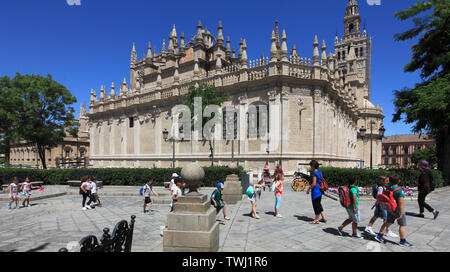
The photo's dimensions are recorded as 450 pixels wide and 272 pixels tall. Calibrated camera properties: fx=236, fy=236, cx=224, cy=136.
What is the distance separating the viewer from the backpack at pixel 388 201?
547 cm

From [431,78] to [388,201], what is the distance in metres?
19.7

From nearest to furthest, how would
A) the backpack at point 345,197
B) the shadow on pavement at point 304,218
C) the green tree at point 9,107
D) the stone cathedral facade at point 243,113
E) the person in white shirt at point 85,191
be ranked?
the backpack at point 345,197, the shadow on pavement at point 304,218, the person in white shirt at point 85,191, the stone cathedral facade at point 243,113, the green tree at point 9,107

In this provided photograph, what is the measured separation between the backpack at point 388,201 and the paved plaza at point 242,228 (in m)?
0.88

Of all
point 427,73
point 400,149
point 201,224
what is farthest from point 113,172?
point 400,149

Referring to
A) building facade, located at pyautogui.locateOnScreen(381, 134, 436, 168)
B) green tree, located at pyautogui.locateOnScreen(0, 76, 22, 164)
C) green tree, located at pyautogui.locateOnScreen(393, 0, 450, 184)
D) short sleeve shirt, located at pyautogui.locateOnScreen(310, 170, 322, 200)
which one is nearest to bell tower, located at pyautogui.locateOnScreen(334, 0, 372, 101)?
building facade, located at pyautogui.locateOnScreen(381, 134, 436, 168)

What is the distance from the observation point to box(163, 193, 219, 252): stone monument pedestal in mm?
4395

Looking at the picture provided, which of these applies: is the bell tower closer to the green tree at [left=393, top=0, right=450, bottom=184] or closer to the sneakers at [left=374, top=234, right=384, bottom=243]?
the green tree at [left=393, top=0, right=450, bottom=184]

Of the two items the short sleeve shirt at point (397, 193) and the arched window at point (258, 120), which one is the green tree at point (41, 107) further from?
the short sleeve shirt at point (397, 193)

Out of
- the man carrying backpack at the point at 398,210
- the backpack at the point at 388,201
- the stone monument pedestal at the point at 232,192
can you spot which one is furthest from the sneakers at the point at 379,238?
the stone monument pedestal at the point at 232,192

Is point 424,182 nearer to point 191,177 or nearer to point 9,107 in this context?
point 191,177

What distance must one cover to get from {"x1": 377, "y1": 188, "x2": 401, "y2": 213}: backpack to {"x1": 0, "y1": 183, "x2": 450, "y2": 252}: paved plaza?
88cm

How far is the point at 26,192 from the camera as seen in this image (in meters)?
10.8
